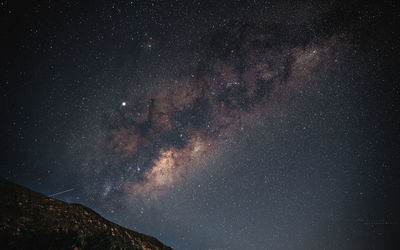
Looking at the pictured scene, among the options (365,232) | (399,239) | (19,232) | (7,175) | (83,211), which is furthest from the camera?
(365,232)

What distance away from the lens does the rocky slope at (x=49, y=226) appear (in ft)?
8.19

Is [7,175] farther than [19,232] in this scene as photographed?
Yes

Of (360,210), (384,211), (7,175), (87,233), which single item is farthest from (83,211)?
(360,210)

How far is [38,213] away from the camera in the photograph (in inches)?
119

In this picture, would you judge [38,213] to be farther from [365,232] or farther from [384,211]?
[365,232]

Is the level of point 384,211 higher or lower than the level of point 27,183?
lower

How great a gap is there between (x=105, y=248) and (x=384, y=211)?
10711 centimetres

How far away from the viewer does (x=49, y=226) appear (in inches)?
115

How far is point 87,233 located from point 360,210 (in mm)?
112877

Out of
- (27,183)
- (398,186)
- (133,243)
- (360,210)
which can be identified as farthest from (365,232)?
(27,183)

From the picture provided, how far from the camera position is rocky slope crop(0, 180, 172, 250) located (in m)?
2.50

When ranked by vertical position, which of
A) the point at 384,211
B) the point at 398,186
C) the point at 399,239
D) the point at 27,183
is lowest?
the point at 399,239

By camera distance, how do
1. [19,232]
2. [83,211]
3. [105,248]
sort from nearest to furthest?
1. [19,232]
2. [105,248]
3. [83,211]

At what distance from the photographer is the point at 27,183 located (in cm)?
5125
